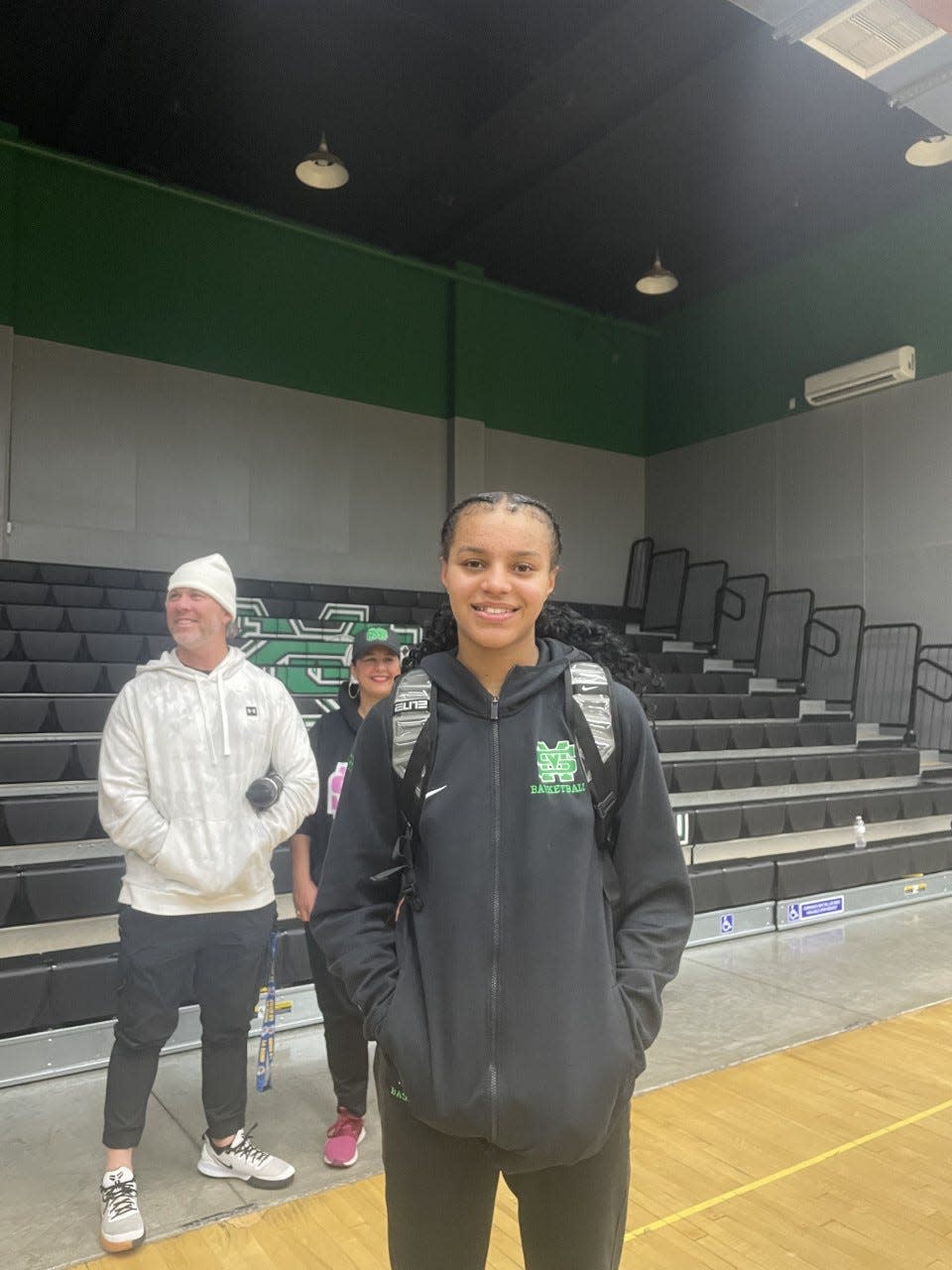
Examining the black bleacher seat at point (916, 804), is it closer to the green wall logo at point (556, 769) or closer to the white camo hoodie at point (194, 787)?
the white camo hoodie at point (194, 787)

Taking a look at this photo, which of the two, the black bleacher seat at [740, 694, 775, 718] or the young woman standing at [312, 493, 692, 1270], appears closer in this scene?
the young woman standing at [312, 493, 692, 1270]

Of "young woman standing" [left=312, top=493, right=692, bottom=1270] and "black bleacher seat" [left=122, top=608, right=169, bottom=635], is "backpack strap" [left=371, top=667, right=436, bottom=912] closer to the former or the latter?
"young woman standing" [left=312, top=493, right=692, bottom=1270]

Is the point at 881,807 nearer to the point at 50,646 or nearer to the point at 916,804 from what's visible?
the point at 916,804

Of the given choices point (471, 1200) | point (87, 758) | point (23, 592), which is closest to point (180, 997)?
point (471, 1200)

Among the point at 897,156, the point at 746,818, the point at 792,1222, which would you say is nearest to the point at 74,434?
the point at 746,818

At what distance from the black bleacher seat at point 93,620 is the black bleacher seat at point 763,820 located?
3.84m

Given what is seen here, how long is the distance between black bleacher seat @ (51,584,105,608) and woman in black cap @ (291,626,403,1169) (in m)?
4.31

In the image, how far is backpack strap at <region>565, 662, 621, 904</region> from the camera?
42.7 inches

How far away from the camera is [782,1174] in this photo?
7.15ft

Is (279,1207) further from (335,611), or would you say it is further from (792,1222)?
(335,611)

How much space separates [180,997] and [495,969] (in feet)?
4.03

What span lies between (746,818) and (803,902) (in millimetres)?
645

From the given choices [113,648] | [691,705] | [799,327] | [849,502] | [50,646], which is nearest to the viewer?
[50,646]

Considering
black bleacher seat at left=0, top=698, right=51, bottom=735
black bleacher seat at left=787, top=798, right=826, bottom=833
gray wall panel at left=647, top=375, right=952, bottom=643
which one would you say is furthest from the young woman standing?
gray wall panel at left=647, top=375, right=952, bottom=643
